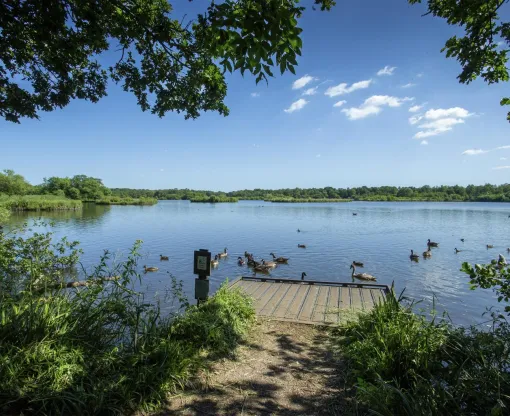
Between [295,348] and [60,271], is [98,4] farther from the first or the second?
[295,348]

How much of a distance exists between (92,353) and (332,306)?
192 inches

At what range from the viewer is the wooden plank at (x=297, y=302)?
5836mm

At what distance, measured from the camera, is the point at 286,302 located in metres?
6.56

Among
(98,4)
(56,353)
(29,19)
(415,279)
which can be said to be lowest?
(415,279)

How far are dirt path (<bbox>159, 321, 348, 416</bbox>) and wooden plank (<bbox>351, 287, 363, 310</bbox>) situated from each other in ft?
6.31

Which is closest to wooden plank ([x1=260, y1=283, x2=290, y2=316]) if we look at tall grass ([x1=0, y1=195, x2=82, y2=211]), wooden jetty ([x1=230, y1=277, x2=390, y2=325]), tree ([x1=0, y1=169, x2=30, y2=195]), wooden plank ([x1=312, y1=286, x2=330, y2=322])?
wooden jetty ([x1=230, y1=277, x2=390, y2=325])

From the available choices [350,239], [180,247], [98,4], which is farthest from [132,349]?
[350,239]

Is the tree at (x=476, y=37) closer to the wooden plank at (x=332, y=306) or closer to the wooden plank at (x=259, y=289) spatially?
the wooden plank at (x=332, y=306)

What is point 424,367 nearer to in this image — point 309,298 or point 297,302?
point 297,302

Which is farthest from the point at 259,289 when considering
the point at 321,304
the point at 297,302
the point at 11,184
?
the point at 11,184

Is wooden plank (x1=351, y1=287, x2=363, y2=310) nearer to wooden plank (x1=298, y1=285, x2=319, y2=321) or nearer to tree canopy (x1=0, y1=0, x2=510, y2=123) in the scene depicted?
wooden plank (x1=298, y1=285, x2=319, y2=321)

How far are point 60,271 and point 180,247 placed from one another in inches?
596

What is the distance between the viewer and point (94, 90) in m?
5.00

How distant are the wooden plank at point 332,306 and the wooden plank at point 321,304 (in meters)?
0.08
